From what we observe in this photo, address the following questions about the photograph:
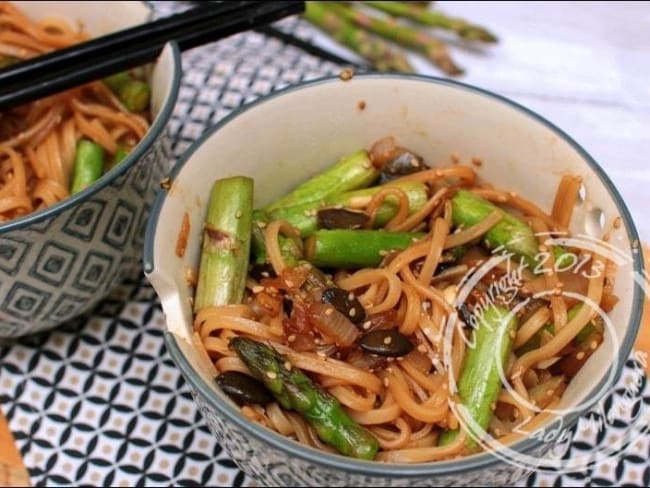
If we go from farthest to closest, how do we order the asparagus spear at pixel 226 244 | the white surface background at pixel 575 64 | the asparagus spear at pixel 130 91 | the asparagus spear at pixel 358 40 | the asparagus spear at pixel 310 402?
1. the asparagus spear at pixel 358 40
2. the asparagus spear at pixel 130 91
3. the white surface background at pixel 575 64
4. the asparagus spear at pixel 226 244
5. the asparagus spear at pixel 310 402

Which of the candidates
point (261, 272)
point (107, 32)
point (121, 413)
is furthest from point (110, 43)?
point (121, 413)

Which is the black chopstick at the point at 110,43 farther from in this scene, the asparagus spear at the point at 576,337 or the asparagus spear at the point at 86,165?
the asparagus spear at the point at 576,337

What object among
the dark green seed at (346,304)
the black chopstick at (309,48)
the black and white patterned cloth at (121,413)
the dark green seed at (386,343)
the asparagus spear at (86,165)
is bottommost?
the black and white patterned cloth at (121,413)

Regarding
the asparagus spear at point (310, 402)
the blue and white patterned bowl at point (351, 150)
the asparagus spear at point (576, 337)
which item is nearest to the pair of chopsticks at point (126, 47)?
the blue and white patterned bowl at point (351, 150)

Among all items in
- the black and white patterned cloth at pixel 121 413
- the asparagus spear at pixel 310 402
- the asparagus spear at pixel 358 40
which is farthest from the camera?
the asparagus spear at pixel 358 40

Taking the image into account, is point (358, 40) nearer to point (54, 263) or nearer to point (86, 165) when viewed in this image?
point (86, 165)

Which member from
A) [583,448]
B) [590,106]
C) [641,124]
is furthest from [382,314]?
[590,106]

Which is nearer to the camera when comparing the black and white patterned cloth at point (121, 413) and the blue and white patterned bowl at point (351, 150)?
the blue and white patterned bowl at point (351, 150)
